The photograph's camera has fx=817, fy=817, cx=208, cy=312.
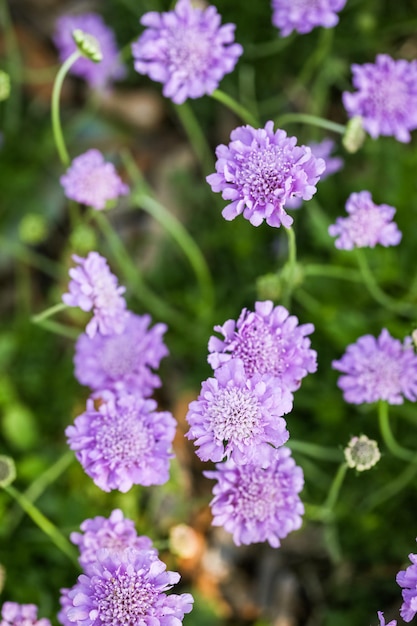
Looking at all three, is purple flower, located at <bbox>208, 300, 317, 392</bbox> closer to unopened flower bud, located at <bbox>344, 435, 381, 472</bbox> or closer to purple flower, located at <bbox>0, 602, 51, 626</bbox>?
unopened flower bud, located at <bbox>344, 435, 381, 472</bbox>

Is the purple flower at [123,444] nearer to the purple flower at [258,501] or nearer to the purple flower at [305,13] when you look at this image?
the purple flower at [258,501]

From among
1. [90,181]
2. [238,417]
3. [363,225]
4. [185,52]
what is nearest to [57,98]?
[90,181]

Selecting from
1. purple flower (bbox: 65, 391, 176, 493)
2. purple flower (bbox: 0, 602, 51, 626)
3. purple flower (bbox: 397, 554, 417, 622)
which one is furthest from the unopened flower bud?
purple flower (bbox: 0, 602, 51, 626)

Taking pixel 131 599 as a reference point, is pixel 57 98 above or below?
above

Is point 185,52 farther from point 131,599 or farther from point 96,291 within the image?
point 131,599

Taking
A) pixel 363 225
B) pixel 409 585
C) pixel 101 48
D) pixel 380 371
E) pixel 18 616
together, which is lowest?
pixel 409 585

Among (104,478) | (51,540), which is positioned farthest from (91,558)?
(51,540)
